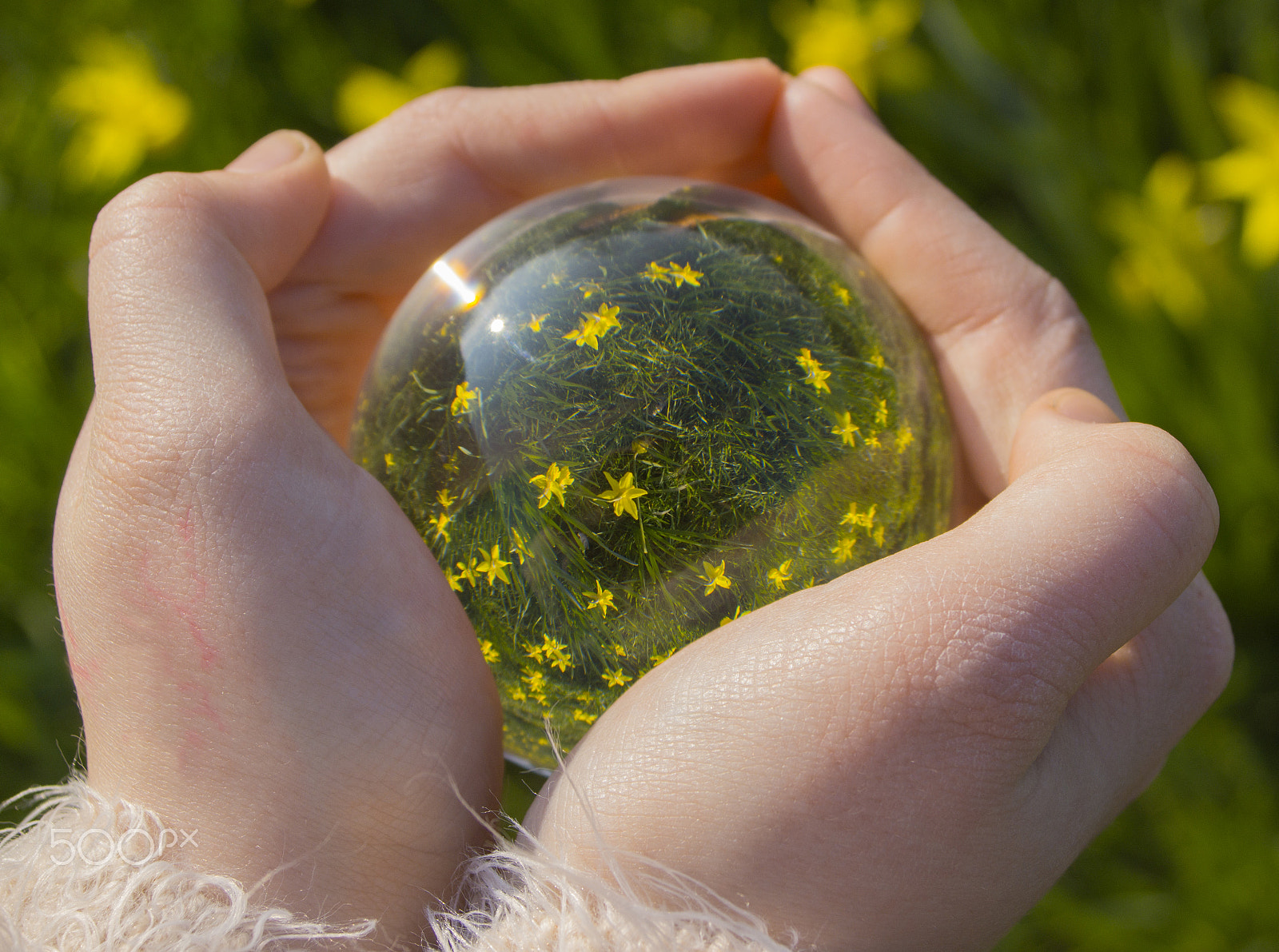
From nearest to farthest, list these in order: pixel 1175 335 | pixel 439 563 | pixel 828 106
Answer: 1. pixel 439 563
2. pixel 828 106
3. pixel 1175 335

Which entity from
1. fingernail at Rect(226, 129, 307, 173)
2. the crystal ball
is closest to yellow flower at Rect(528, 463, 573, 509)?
the crystal ball

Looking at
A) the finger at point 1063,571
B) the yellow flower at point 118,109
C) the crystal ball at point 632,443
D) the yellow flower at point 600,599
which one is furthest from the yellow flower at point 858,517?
the yellow flower at point 118,109

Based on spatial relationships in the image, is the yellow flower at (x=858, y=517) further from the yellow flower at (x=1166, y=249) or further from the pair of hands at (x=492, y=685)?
the yellow flower at (x=1166, y=249)

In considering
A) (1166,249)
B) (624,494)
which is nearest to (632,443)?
(624,494)

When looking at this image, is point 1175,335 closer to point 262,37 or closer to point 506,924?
point 506,924

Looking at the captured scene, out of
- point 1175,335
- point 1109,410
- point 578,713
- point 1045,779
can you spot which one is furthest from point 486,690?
point 1175,335

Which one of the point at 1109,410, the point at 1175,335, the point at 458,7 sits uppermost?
the point at 458,7

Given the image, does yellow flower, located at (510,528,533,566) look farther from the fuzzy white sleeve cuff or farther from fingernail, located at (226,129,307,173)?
fingernail, located at (226,129,307,173)
